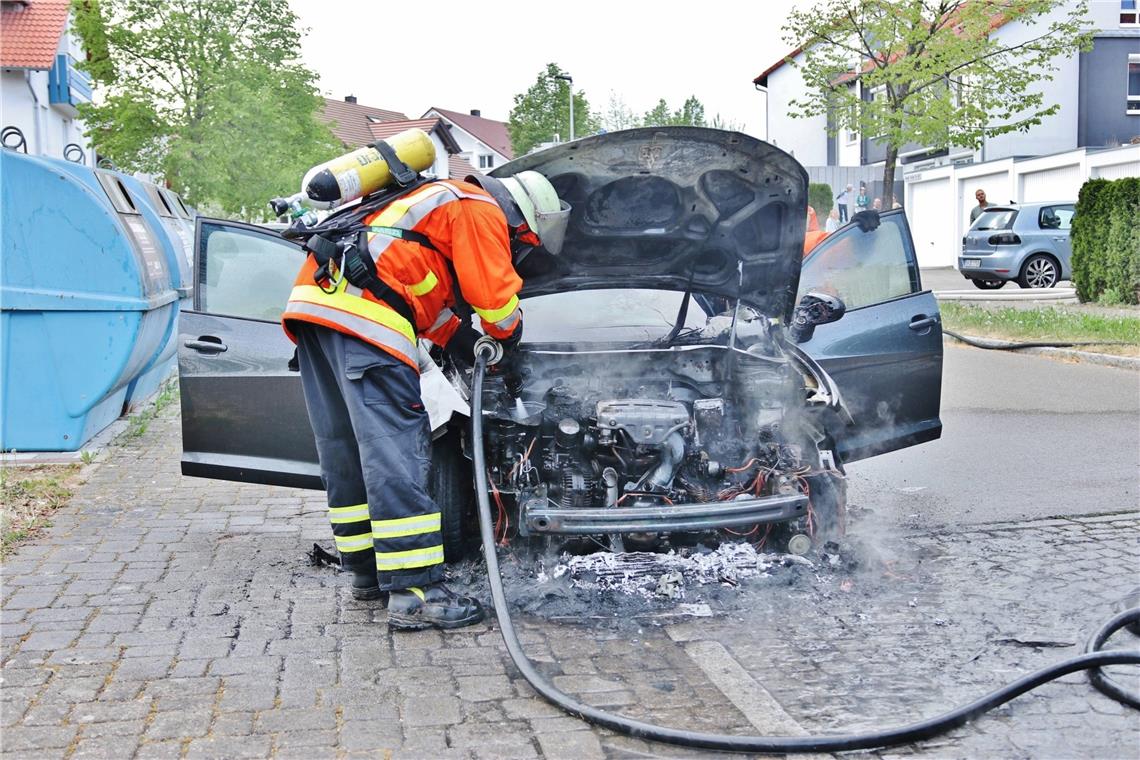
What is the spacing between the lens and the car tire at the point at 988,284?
72.8 ft

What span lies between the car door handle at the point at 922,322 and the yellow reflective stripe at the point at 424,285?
2.99 metres

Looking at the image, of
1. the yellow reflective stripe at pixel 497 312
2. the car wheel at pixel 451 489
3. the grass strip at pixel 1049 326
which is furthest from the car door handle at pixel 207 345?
the grass strip at pixel 1049 326

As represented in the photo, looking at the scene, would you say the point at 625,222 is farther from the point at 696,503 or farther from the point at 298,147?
the point at 298,147

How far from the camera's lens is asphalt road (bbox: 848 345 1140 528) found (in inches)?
255

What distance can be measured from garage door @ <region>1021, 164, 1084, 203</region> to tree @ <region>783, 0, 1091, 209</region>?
644 centimetres

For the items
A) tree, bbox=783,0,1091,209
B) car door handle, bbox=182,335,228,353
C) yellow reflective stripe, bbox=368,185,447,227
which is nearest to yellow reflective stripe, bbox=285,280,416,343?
yellow reflective stripe, bbox=368,185,447,227

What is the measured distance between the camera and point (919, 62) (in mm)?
20141

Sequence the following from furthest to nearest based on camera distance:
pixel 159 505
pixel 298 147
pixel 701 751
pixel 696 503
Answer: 1. pixel 298 147
2. pixel 159 505
3. pixel 696 503
4. pixel 701 751

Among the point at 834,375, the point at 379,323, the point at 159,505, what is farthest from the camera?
the point at 159,505

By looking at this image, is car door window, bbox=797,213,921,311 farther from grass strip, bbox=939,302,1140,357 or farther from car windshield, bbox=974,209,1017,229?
car windshield, bbox=974,209,1017,229

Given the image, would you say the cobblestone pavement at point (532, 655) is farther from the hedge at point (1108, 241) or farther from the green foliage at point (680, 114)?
the green foliage at point (680, 114)

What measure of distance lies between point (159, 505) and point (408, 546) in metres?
2.91

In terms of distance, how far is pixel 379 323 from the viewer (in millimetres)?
4477

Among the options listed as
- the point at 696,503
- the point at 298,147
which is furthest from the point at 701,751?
the point at 298,147
